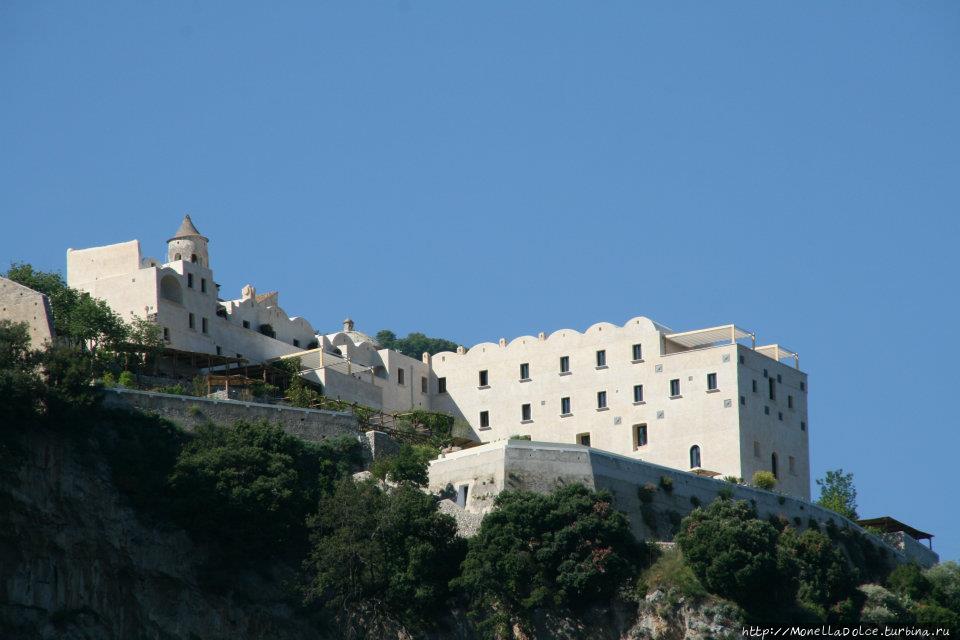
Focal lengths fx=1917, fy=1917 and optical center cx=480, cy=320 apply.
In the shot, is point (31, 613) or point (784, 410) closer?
point (31, 613)

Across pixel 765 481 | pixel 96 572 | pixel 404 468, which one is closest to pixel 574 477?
pixel 404 468

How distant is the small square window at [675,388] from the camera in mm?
78812

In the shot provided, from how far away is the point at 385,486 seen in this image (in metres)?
65.8

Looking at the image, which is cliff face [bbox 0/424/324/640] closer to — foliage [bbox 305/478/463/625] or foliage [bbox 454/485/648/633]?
foliage [bbox 305/478/463/625]

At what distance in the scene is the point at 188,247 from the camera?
83688 millimetres

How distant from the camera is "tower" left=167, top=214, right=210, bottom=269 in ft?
274

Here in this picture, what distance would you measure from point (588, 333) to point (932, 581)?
1988 centimetres

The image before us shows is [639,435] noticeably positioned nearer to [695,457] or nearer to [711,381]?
[695,457]

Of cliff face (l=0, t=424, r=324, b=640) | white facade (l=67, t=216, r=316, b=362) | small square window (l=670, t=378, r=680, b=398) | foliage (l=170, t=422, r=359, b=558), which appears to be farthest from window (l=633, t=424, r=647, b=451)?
cliff face (l=0, t=424, r=324, b=640)

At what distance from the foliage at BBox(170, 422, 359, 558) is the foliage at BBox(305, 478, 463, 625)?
1.08 meters

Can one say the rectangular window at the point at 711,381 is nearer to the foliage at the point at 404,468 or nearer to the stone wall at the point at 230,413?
the foliage at the point at 404,468

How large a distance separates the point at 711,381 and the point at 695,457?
318cm

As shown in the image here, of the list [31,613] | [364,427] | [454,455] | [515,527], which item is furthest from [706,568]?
[31,613]

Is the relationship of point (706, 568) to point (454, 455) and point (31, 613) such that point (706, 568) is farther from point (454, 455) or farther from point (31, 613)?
point (31, 613)
